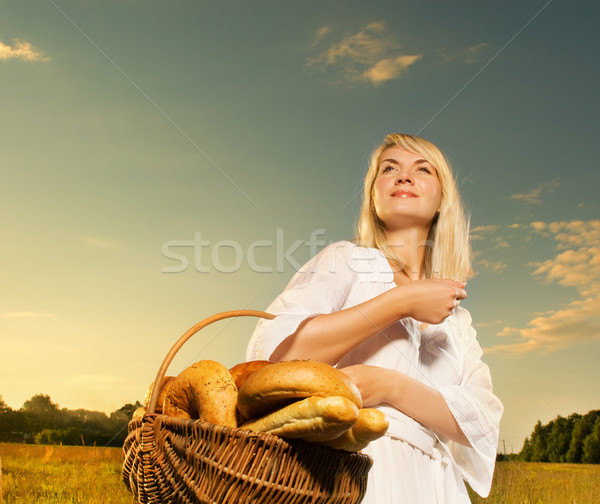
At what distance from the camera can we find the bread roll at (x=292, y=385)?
43.5 inches

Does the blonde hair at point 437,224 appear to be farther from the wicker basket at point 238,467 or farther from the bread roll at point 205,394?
the wicker basket at point 238,467

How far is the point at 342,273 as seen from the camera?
6.47ft

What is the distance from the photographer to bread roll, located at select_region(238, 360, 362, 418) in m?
1.11

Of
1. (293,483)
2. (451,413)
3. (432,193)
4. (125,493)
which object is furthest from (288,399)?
(125,493)

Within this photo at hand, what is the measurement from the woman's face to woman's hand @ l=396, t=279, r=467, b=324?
391 mm

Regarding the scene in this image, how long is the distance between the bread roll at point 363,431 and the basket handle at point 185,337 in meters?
0.48

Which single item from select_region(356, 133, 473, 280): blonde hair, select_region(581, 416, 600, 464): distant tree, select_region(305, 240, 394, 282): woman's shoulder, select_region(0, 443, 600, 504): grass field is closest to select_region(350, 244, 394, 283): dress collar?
select_region(305, 240, 394, 282): woman's shoulder

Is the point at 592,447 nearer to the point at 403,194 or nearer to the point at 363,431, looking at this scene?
the point at 403,194

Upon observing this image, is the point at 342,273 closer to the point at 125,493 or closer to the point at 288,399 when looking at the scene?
the point at 288,399

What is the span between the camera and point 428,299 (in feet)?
5.92

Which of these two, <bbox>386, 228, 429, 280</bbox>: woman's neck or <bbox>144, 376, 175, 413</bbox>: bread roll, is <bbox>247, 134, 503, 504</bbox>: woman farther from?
<bbox>144, 376, 175, 413</bbox>: bread roll

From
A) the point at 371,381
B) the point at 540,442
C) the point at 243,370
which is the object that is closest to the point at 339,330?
the point at 371,381

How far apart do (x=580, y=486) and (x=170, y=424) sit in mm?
3644

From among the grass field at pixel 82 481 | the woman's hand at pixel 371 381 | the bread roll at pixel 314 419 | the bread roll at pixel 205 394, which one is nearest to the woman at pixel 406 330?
the woman's hand at pixel 371 381
